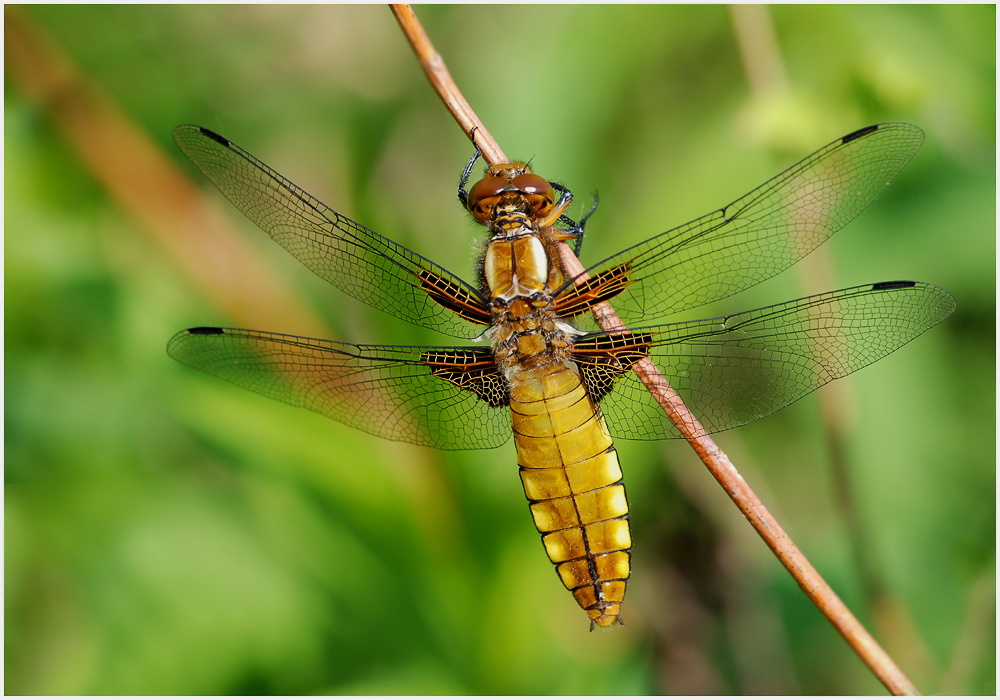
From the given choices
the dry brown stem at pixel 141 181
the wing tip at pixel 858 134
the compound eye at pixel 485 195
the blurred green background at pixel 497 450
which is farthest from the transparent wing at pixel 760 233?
the dry brown stem at pixel 141 181

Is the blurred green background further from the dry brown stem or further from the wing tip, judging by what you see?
the wing tip

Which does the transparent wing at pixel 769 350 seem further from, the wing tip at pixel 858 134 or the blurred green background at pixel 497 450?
the blurred green background at pixel 497 450

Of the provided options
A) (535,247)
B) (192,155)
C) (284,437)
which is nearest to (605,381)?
(535,247)

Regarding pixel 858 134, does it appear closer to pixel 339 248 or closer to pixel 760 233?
pixel 760 233

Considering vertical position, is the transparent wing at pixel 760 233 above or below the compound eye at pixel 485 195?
below

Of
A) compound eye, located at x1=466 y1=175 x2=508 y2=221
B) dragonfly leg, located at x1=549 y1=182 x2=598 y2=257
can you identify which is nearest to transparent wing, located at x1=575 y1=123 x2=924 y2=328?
dragonfly leg, located at x1=549 y1=182 x2=598 y2=257
